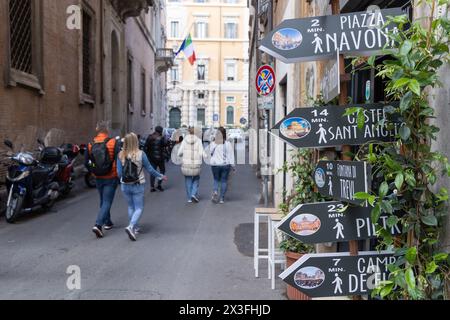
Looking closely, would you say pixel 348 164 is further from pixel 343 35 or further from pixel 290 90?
pixel 290 90

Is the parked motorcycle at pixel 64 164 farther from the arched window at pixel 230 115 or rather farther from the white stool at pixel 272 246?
the arched window at pixel 230 115

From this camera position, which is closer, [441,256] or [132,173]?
[441,256]

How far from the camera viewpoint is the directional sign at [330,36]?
2.98 m

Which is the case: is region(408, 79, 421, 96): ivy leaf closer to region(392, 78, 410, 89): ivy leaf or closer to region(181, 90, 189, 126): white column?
region(392, 78, 410, 89): ivy leaf

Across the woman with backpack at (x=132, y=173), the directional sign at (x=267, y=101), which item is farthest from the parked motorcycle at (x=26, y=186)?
the directional sign at (x=267, y=101)

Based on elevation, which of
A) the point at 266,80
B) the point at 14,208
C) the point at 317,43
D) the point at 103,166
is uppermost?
the point at 266,80

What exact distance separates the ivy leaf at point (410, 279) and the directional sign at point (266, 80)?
806 centimetres

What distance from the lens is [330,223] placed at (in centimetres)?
296

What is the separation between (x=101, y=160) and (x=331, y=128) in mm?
5613

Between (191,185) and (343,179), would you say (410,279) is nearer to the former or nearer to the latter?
(343,179)

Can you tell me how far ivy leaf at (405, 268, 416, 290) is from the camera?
7.98 feet

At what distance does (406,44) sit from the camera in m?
2.43

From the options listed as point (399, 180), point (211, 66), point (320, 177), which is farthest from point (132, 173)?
point (211, 66)
